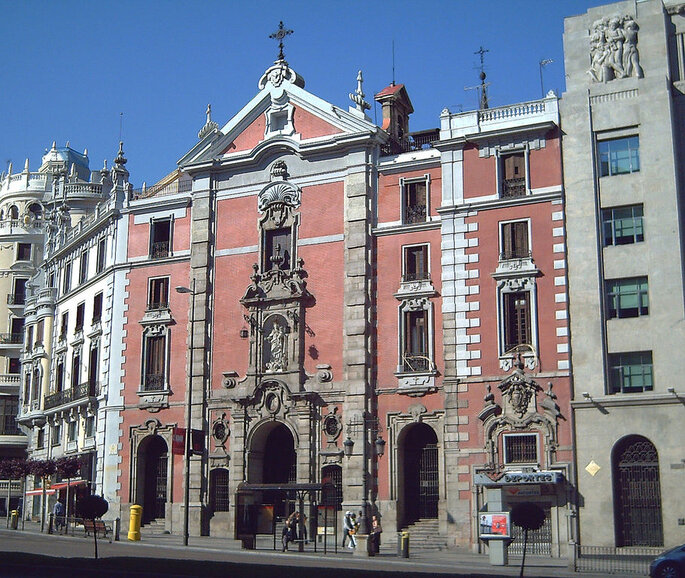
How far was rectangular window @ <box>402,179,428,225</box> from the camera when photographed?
48688 millimetres

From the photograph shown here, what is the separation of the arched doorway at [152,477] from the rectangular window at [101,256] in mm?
11236

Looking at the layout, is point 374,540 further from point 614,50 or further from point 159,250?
point 614,50

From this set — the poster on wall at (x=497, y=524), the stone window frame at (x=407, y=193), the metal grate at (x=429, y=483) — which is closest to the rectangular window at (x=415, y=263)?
the stone window frame at (x=407, y=193)

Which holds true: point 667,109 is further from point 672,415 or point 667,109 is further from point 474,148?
point 672,415

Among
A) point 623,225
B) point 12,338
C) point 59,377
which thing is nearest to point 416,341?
point 623,225

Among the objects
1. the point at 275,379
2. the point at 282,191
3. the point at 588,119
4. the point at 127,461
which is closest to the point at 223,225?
the point at 282,191

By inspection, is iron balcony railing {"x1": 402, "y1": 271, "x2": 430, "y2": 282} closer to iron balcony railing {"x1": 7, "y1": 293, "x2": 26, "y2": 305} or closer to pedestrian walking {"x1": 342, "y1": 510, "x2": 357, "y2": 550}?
pedestrian walking {"x1": 342, "y1": 510, "x2": 357, "y2": 550}

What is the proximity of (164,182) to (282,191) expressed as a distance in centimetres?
2450

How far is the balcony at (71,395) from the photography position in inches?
2269

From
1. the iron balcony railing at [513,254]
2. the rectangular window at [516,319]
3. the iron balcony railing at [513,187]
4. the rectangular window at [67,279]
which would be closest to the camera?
the rectangular window at [516,319]

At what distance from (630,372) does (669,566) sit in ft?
40.1

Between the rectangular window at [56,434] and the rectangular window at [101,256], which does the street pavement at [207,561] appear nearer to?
the rectangular window at [56,434]

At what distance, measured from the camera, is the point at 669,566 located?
30.9 metres

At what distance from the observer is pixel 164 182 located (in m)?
74.4
